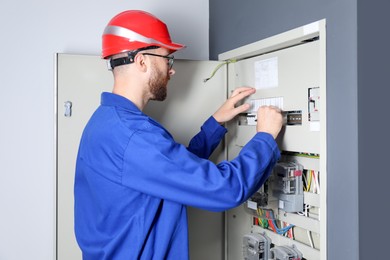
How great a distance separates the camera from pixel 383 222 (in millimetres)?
1239

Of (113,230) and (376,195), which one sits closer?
(376,195)

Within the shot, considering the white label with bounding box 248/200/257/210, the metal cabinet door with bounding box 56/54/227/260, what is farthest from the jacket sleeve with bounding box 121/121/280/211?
the metal cabinet door with bounding box 56/54/227/260

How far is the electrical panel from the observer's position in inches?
53.9

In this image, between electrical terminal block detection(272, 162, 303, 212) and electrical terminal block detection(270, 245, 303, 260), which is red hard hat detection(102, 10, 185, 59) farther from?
electrical terminal block detection(270, 245, 303, 260)

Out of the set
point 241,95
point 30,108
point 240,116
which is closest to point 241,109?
point 241,95

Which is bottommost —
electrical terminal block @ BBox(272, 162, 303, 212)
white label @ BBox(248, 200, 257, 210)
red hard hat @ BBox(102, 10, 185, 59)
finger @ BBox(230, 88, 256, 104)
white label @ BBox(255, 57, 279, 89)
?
white label @ BBox(248, 200, 257, 210)

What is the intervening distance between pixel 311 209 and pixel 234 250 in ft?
1.89

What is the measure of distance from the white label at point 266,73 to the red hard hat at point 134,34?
0.39 meters

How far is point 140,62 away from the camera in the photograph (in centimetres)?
142

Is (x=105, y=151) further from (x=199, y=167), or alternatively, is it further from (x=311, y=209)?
(x=311, y=209)

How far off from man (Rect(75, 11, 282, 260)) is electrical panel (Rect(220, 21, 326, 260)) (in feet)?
0.37

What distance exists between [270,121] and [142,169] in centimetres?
50

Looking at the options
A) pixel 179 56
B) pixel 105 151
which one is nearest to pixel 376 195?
pixel 105 151

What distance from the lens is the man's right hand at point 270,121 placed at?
1424 millimetres
